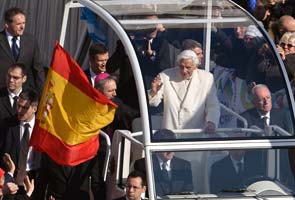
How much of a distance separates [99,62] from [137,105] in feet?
3.38

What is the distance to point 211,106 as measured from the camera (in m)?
14.3

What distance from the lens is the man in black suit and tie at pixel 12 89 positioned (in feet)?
52.2

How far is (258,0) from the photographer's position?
740 inches

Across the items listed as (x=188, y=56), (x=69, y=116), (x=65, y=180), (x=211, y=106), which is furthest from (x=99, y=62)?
(x=211, y=106)

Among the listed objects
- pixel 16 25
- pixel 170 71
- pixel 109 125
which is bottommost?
pixel 109 125

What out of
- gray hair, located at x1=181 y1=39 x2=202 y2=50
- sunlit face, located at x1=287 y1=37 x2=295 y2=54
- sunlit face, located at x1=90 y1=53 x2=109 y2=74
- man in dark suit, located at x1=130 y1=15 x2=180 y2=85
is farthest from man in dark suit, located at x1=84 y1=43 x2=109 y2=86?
sunlit face, located at x1=287 y1=37 x2=295 y2=54

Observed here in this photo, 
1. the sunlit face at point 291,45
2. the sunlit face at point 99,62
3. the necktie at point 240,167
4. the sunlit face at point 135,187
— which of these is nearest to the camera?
the sunlit face at point 135,187

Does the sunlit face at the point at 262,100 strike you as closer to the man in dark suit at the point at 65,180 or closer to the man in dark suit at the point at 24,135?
the man in dark suit at the point at 65,180

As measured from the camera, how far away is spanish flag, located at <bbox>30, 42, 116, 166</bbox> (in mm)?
14609

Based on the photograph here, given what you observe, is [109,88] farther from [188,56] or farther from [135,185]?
[135,185]

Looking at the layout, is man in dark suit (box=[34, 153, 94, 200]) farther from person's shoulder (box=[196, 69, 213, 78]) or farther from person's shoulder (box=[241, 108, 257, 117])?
person's shoulder (box=[241, 108, 257, 117])

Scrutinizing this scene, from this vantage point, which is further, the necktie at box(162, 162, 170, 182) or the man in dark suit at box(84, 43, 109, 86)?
the man in dark suit at box(84, 43, 109, 86)

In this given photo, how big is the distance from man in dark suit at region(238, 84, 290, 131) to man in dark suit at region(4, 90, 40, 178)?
7.88 feet

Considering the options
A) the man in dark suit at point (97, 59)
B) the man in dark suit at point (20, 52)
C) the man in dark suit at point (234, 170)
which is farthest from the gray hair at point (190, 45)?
the man in dark suit at point (20, 52)
